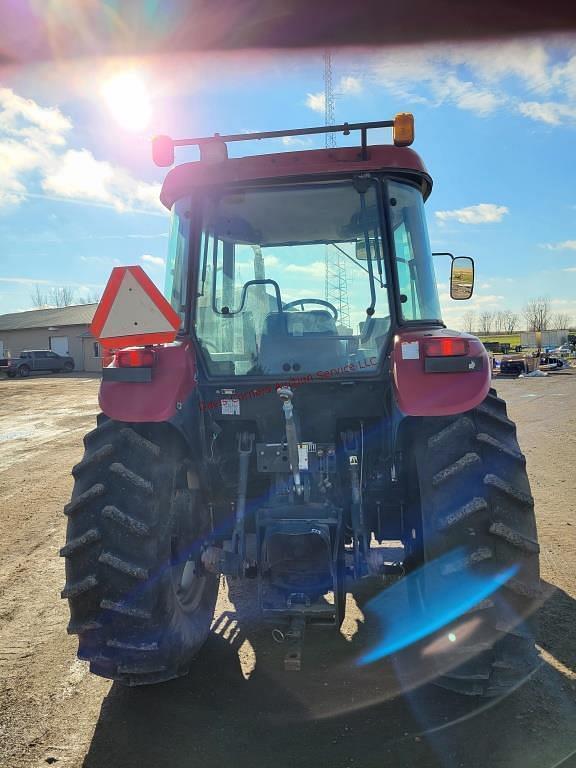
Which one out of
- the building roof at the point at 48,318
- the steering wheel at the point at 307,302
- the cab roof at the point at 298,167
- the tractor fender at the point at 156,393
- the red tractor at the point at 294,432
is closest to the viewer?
the red tractor at the point at 294,432

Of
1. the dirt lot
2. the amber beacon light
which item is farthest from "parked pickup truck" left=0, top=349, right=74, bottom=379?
the amber beacon light

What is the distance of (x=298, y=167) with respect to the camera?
3.12 metres

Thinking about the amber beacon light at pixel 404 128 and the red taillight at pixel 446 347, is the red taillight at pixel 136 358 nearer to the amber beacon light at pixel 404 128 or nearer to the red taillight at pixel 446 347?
the red taillight at pixel 446 347

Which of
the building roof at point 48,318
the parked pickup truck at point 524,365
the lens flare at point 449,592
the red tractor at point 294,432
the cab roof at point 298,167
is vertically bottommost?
the parked pickup truck at point 524,365

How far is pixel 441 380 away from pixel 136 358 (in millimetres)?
1482

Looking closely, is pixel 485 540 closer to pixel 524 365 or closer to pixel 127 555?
pixel 127 555

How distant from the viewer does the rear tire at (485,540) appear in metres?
2.48

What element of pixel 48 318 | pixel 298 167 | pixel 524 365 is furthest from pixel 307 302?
pixel 48 318

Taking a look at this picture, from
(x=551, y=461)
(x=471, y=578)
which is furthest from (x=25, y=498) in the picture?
(x=551, y=461)

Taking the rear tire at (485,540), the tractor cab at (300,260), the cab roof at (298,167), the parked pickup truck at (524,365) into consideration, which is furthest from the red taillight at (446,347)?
the parked pickup truck at (524,365)

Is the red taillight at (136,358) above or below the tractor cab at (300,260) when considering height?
below

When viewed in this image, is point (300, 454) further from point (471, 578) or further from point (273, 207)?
point (273, 207)

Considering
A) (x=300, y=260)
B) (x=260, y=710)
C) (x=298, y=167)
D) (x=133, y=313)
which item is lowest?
(x=260, y=710)

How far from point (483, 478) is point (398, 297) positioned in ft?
3.51
